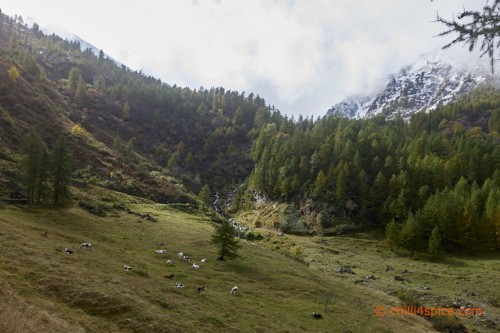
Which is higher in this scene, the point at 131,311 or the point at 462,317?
the point at 131,311

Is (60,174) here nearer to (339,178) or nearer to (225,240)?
(225,240)

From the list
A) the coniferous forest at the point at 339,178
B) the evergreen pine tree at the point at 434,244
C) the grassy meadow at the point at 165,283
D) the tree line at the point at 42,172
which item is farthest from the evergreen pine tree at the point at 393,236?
the tree line at the point at 42,172

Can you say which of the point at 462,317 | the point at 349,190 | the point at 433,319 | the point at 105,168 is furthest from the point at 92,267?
the point at 349,190

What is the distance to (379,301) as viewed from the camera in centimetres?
4772

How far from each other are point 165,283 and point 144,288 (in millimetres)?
3881

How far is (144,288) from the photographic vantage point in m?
30.8

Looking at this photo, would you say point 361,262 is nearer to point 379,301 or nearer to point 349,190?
point 379,301

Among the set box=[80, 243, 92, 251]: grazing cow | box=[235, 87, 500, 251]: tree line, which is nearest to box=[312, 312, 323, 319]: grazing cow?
box=[80, 243, 92, 251]: grazing cow

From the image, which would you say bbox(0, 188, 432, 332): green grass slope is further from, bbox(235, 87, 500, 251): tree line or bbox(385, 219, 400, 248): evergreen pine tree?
bbox(235, 87, 500, 251): tree line

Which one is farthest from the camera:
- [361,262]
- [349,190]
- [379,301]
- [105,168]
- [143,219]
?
[349,190]

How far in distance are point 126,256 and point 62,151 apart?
30.6 m

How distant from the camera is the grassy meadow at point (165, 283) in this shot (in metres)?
23.7

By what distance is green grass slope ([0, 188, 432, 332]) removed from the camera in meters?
23.1

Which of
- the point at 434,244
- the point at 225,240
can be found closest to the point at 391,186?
the point at 434,244
